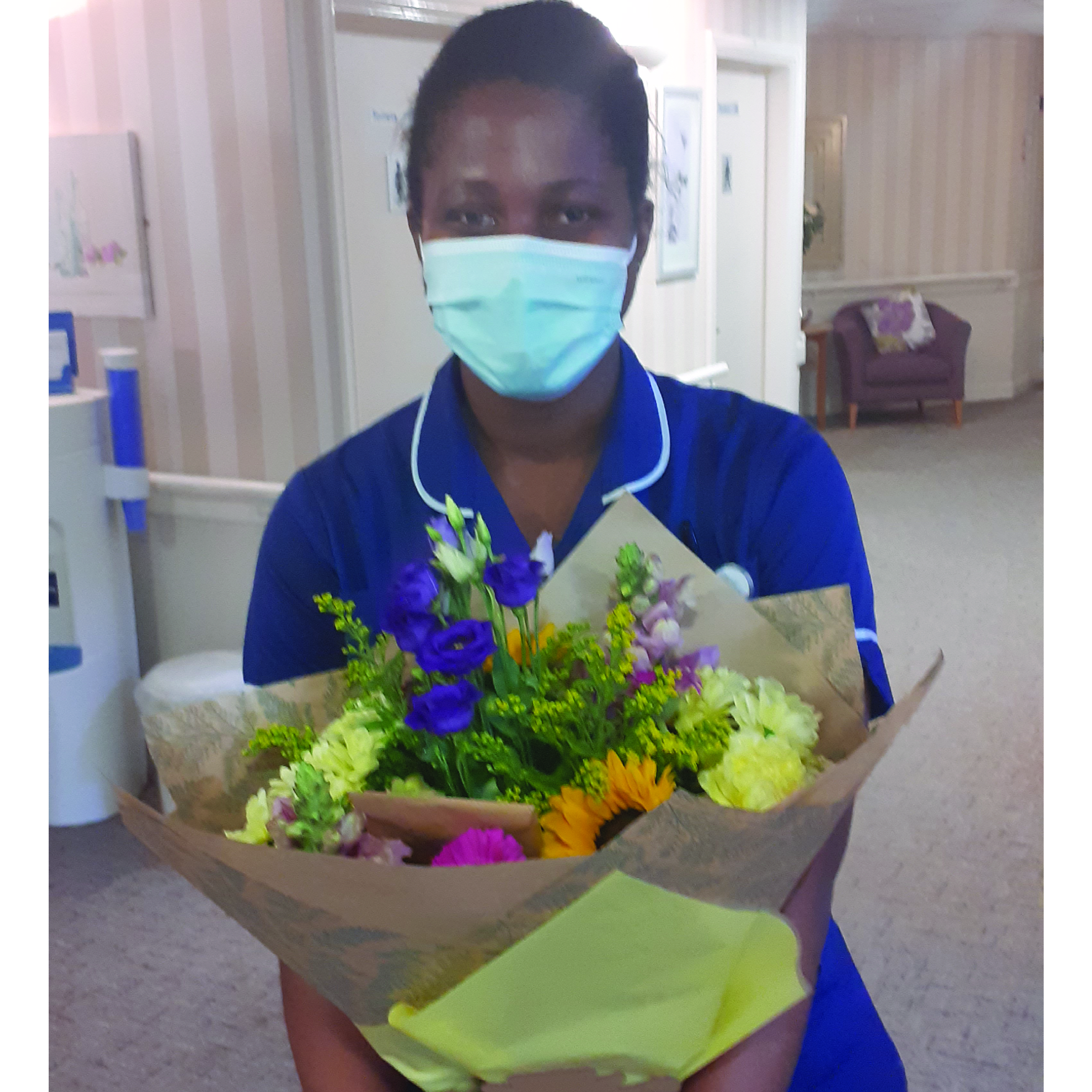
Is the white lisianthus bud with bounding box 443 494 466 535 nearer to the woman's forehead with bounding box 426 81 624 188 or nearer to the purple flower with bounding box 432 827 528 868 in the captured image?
the purple flower with bounding box 432 827 528 868

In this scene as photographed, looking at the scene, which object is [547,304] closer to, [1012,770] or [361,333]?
[361,333]

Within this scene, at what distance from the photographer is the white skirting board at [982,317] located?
94 cm

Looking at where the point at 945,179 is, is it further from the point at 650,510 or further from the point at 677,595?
the point at 677,595

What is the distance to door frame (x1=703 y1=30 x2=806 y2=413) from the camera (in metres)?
1.41

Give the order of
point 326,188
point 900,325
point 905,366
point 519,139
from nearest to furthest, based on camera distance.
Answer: point 519,139 → point 326,188 → point 905,366 → point 900,325

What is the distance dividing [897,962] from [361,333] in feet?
4.86

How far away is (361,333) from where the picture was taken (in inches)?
51.7

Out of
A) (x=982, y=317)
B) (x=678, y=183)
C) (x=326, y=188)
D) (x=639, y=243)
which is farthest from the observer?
(x=982, y=317)

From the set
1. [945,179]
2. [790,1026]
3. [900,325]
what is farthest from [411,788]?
[900,325]

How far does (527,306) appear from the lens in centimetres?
84

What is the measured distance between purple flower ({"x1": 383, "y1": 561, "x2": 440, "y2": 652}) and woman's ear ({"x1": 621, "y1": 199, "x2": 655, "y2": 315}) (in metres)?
0.37

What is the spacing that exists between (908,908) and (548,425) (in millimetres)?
1677

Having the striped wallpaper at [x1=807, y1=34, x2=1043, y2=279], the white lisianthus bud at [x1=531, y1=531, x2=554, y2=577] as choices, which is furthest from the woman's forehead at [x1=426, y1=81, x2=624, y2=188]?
the striped wallpaper at [x1=807, y1=34, x2=1043, y2=279]
